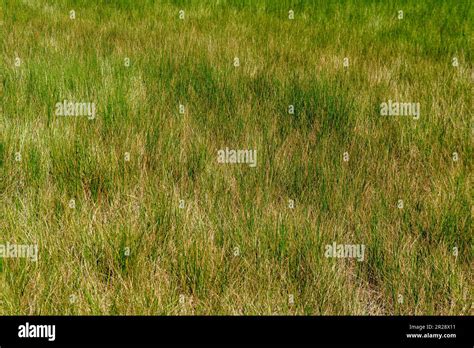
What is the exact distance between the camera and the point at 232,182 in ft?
8.76

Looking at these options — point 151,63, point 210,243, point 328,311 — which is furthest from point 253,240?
point 151,63

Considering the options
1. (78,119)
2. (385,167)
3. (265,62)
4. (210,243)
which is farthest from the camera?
(265,62)

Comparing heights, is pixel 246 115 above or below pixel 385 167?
above

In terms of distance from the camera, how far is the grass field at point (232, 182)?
6.55 ft

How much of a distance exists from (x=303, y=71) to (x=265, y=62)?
47 cm

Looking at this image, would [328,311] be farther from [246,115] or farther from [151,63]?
[151,63]

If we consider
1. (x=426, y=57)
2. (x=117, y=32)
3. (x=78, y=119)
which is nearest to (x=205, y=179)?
(x=78, y=119)

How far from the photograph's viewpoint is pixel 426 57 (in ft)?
17.4

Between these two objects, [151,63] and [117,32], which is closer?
[151,63]

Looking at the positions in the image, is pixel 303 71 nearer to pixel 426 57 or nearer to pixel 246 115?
pixel 246 115

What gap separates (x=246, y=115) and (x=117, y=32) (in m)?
3.40

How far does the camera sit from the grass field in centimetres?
200
